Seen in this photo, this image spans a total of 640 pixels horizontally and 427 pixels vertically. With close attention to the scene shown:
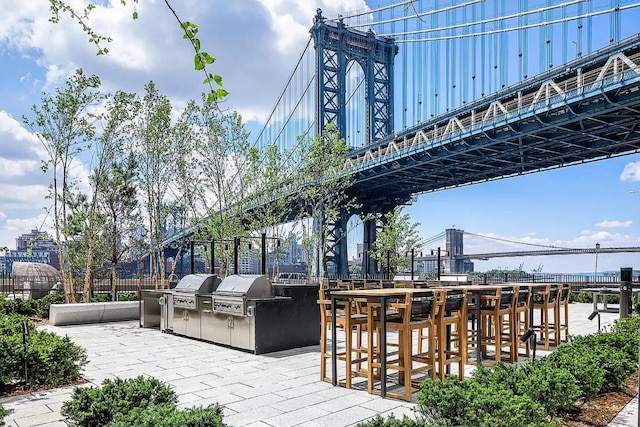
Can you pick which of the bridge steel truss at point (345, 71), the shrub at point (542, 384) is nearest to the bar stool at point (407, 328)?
the shrub at point (542, 384)

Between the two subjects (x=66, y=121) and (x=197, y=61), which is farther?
(x=66, y=121)

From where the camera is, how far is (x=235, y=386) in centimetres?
544

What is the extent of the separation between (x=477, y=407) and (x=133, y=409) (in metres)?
2.20

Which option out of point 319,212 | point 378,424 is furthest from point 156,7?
point 319,212

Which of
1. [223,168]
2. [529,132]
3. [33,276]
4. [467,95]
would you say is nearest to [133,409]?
[223,168]

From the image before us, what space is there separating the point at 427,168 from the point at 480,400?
29.9 m

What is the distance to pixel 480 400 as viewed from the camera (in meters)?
3.36

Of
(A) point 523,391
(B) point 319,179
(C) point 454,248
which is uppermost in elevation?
(B) point 319,179

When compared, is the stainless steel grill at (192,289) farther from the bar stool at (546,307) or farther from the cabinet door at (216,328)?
the bar stool at (546,307)

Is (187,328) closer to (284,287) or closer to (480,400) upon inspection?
(284,287)

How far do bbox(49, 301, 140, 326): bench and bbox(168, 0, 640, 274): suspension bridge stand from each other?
871cm

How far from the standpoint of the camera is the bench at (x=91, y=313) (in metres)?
10.9

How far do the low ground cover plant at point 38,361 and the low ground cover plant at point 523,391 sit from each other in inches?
145

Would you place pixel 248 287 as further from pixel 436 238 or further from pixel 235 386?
pixel 436 238
